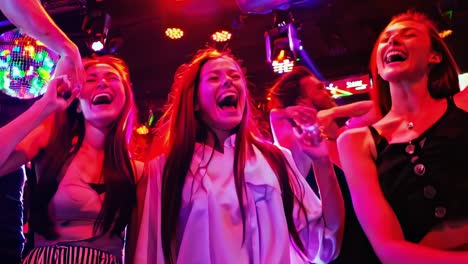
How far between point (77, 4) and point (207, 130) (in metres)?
3.00

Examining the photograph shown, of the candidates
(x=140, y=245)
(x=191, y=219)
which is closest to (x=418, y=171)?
(x=191, y=219)

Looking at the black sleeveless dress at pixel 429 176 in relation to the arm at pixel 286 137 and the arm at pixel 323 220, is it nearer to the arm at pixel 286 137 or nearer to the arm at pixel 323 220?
the arm at pixel 323 220

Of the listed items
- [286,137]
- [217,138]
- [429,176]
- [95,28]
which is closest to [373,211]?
[429,176]

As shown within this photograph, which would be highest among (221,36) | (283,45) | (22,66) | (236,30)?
(236,30)

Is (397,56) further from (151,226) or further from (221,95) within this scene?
(151,226)

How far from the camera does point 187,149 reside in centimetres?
207

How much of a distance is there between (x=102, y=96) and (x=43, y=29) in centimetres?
40

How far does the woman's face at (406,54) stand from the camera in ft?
5.80

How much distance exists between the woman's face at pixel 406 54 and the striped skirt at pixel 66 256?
1.31 meters

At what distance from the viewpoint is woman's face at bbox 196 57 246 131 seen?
214 centimetres

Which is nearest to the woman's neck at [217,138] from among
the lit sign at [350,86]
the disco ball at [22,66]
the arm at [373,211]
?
the arm at [373,211]

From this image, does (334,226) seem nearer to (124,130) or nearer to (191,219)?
(191,219)

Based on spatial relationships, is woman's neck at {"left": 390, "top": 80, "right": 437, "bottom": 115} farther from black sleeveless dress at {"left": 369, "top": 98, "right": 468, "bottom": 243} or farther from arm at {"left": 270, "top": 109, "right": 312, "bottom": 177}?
arm at {"left": 270, "top": 109, "right": 312, "bottom": 177}

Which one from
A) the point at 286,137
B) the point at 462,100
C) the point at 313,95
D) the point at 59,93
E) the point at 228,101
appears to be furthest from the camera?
the point at 313,95
